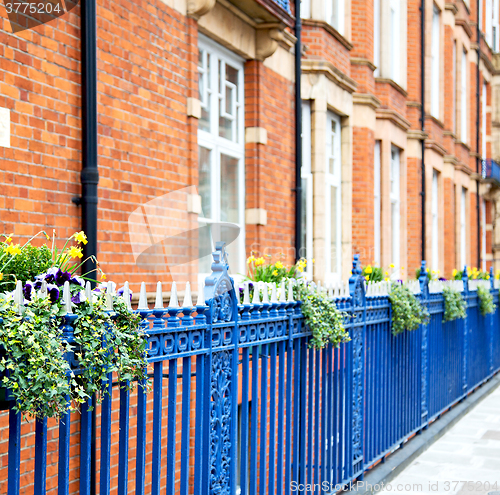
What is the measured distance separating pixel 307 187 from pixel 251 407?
6.97 m

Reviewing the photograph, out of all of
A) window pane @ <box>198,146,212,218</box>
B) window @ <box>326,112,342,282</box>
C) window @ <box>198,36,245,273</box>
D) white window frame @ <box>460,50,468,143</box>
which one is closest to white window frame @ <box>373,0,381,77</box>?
window @ <box>326,112,342,282</box>

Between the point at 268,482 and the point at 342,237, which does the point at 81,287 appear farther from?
the point at 342,237

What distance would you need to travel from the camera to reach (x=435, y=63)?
19188 millimetres

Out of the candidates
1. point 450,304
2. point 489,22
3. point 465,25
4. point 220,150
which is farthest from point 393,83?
point 489,22

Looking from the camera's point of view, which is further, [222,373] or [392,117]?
[392,117]

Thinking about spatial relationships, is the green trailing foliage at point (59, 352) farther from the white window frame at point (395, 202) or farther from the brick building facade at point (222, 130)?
the white window frame at point (395, 202)

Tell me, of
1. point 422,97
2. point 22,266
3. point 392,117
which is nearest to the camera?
point 22,266

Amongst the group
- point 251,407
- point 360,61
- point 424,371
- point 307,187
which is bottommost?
point 424,371

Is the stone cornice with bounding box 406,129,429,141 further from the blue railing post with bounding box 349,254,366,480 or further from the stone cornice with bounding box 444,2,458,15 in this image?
the blue railing post with bounding box 349,254,366,480

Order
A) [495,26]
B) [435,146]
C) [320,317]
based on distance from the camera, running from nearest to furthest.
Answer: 1. [320,317]
2. [435,146]
3. [495,26]

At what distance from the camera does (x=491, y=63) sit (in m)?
27.3

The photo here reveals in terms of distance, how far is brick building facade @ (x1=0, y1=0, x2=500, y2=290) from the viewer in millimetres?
5312

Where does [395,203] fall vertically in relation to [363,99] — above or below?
below

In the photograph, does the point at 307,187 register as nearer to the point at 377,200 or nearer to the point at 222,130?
the point at 222,130
